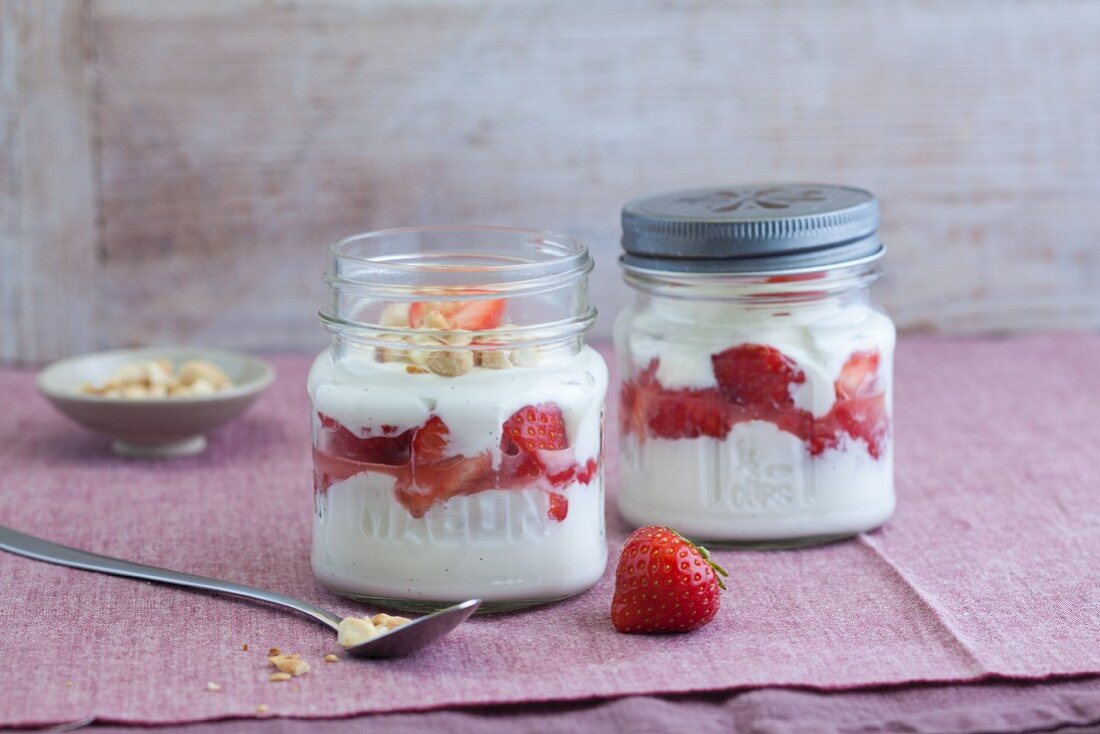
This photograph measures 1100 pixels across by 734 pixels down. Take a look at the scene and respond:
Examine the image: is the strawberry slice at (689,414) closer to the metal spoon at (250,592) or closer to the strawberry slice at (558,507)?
the strawberry slice at (558,507)

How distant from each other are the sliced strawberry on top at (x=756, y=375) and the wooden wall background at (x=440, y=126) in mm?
855

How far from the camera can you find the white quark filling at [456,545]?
1059 millimetres

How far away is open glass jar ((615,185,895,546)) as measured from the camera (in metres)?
1.19

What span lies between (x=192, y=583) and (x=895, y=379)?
1.06 meters

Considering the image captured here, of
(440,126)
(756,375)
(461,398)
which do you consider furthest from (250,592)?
(440,126)

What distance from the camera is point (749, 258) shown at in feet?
3.89

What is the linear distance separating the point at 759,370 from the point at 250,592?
459mm

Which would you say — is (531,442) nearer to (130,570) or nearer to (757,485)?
(757,485)

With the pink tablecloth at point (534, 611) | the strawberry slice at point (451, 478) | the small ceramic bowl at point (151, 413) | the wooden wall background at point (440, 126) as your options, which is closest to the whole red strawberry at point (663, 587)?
the pink tablecloth at point (534, 611)

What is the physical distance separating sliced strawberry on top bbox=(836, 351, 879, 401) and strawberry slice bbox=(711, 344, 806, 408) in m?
0.04

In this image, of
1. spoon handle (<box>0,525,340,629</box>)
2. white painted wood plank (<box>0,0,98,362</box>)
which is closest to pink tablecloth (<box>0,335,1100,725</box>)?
spoon handle (<box>0,525,340,629</box>)

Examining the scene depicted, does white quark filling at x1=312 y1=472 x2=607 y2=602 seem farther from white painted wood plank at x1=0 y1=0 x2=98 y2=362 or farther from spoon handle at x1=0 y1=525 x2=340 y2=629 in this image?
white painted wood plank at x1=0 y1=0 x2=98 y2=362

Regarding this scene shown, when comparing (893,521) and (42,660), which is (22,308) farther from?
(893,521)

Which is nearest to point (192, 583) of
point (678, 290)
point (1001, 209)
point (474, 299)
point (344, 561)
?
point (344, 561)
